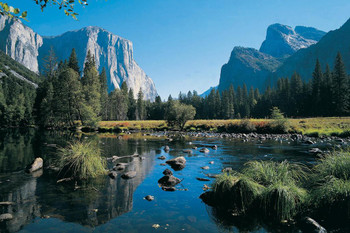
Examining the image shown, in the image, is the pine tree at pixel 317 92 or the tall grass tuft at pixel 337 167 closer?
the tall grass tuft at pixel 337 167

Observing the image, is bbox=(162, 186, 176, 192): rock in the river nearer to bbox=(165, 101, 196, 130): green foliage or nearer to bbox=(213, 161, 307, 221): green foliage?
bbox=(213, 161, 307, 221): green foliage

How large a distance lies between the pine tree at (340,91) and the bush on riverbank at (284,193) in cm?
7464

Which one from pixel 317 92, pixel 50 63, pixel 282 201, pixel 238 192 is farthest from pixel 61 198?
pixel 317 92

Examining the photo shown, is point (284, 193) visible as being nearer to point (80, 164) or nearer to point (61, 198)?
point (61, 198)

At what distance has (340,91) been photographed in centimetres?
6994

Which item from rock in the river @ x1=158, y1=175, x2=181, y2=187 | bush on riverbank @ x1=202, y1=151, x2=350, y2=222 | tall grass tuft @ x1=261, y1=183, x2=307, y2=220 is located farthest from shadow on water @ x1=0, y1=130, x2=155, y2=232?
tall grass tuft @ x1=261, y1=183, x2=307, y2=220

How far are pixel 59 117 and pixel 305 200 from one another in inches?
2552

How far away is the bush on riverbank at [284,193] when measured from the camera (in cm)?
747

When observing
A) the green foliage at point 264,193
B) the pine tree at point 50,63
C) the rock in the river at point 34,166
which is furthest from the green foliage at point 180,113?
the green foliage at point 264,193

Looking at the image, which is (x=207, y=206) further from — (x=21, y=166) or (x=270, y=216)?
(x=21, y=166)

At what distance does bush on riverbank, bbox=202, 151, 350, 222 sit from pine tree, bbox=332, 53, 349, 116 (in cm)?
7464

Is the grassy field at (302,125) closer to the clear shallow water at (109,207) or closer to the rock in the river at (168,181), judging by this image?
the rock in the river at (168,181)

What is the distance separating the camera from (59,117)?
61.2m

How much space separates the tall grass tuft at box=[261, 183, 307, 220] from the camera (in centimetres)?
756
